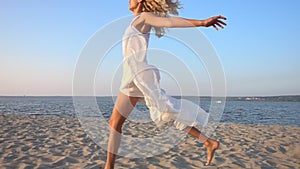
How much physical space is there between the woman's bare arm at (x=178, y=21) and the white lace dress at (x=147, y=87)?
19 centimetres

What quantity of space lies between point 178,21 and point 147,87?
0.69 metres

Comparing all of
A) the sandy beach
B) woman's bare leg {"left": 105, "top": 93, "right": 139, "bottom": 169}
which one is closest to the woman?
woman's bare leg {"left": 105, "top": 93, "right": 139, "bottom": 169}

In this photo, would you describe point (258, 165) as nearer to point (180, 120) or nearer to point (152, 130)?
point (180, 120)

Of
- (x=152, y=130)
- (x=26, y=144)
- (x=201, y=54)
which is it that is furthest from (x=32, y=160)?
(x=152, y=130)

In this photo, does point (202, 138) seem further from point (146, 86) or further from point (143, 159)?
point (143, 159)

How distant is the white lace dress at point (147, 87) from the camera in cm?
291

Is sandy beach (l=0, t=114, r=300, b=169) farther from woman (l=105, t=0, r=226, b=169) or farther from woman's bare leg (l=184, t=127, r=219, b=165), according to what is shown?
woman (l=105, t=0, r=226, b=169)

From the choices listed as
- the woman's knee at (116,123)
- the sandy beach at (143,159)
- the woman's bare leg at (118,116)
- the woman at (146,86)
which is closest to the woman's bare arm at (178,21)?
the woman at (146,86)

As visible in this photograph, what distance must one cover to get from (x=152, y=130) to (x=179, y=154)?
4.34 meters

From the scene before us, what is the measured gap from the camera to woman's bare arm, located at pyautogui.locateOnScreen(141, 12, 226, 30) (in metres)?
2.53

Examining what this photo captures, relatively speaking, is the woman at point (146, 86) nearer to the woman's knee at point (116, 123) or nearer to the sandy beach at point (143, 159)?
the woman's knee at point (116, 123)

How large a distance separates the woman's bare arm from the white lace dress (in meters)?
0.19

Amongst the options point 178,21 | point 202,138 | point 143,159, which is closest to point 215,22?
point 178,21

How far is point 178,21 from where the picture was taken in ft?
8.70
